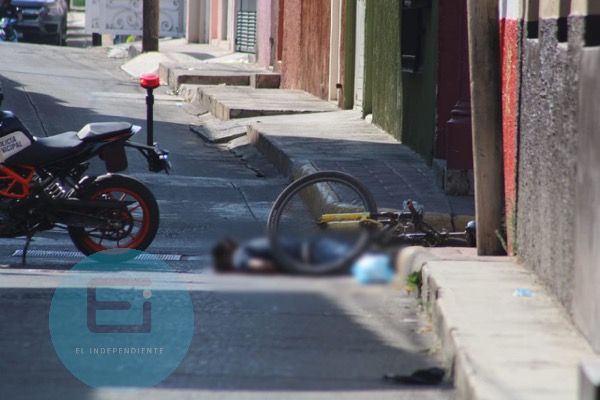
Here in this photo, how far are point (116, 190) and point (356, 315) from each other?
2157mm

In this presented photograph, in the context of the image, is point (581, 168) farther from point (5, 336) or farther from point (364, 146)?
point (364, 146)

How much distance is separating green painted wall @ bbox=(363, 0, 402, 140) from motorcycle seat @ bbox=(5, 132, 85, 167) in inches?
235

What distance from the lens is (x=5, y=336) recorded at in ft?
17.5

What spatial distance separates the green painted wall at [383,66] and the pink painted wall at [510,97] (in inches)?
205

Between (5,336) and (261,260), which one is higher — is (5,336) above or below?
below

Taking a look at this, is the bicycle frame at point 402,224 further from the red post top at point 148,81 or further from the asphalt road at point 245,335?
the red post top at point 148,81

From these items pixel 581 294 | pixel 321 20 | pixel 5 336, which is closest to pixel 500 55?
pixel 581 294

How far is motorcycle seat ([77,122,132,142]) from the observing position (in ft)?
24.3

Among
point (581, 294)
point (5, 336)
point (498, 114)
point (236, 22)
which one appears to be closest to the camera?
point (581, 294)

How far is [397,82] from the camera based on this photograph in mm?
12969

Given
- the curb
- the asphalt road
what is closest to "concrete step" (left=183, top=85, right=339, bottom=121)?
the curb

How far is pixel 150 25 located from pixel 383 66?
14.9 meters

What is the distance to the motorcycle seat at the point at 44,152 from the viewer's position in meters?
7.33

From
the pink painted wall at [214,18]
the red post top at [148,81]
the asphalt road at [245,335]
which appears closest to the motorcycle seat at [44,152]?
the asphalt road at [245,335]
